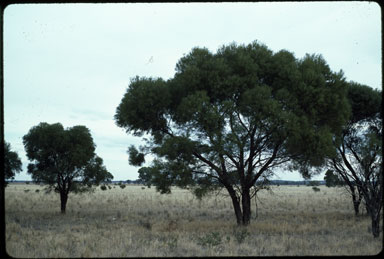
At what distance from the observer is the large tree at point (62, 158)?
24.5 m

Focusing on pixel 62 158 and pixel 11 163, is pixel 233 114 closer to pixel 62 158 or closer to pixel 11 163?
pixel 62 158

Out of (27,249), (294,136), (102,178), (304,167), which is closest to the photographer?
(27,249)

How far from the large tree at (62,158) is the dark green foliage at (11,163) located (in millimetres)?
1479

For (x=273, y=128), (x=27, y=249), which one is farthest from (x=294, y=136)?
(x=27, y=249)

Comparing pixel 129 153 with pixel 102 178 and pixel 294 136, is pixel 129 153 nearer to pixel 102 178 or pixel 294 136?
pixel 294 136

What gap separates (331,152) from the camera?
13.9 metres

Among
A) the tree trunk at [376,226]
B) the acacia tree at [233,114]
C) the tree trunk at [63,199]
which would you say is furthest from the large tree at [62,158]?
the tree trunk at [376,226]

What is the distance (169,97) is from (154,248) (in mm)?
7333

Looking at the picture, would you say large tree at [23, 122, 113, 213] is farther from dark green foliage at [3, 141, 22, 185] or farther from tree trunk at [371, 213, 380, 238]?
tree trunk at [371, 213, 380, 238]

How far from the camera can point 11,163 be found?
25.8 meters

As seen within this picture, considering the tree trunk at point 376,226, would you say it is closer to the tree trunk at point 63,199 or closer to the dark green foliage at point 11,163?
the tree trunk at point 63,199

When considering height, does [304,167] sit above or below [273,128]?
below

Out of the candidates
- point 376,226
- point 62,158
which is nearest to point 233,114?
point 376,226

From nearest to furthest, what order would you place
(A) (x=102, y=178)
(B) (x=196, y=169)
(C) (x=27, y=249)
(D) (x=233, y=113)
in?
(C) (x=27, y=249) → (D) (x=233, y=113) → (B) (x=196, y=169) → (A) (x=102, y=178)
